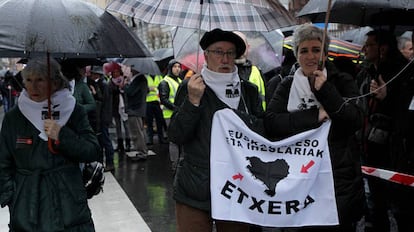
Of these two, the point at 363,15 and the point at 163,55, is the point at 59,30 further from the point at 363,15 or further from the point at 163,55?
the point at 163,55

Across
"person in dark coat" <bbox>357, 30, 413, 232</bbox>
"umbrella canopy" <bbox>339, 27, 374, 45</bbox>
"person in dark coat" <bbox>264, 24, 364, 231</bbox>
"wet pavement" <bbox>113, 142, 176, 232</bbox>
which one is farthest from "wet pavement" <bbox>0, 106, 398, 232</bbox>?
"umbrella canopy" <bbox>339, 27, 374, 45</bbox>

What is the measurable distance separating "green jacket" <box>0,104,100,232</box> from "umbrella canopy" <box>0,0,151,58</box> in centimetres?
52

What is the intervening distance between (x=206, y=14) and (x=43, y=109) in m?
1.34

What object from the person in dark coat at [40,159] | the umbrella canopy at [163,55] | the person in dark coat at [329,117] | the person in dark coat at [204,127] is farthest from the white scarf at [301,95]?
the umbrella canopy at [163,55]

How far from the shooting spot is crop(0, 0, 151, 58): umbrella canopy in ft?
11.0

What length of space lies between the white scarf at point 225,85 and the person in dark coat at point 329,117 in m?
0.27

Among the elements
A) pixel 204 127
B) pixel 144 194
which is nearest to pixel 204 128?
pixel 204 127

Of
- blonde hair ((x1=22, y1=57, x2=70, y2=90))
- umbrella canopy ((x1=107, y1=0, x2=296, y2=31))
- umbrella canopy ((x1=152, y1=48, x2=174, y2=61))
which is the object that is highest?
umbrella canopy ((x1=107, y1=0, x2=296, y2=31))

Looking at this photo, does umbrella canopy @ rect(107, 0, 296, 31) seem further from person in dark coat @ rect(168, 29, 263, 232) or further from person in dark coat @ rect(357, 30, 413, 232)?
person in dark coat @ rect(357, 30, 413, 232)

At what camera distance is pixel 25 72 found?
359cm

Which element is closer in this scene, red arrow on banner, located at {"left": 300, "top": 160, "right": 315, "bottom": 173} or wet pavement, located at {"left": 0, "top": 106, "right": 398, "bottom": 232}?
red arrow on banner, located at {"left": 300, "top": 160, "right": 315, "bottom": 173}

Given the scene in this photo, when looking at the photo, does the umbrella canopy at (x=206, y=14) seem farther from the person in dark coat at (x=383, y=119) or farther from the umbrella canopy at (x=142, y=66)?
the umbrella canopy at (x=142, y=66)

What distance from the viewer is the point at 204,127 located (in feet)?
10.8

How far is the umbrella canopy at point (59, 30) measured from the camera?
11.0 feet
